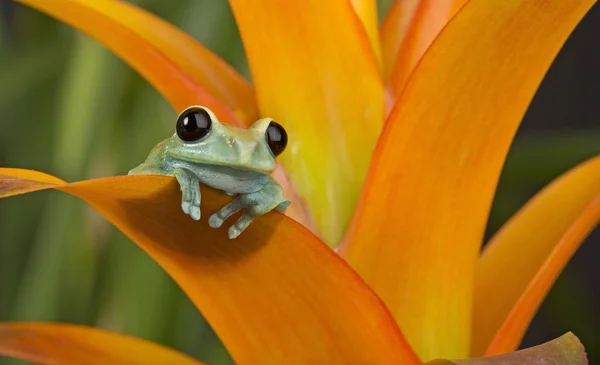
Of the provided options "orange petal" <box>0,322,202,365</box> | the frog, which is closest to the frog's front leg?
the frog

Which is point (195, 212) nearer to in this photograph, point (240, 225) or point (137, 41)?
point (240, 225)

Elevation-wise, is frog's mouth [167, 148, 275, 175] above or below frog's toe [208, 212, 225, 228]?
above

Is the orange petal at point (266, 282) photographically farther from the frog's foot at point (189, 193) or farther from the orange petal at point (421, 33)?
the orange petal at point (421, 33)

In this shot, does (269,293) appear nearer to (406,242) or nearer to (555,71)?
(406,242)

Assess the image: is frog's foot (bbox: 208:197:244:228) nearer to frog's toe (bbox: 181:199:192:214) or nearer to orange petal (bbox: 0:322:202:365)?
frog's toe (bbox: 181:199:192:214)

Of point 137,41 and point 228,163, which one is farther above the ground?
point 137,41

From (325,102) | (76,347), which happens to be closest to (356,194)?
(325,102)
